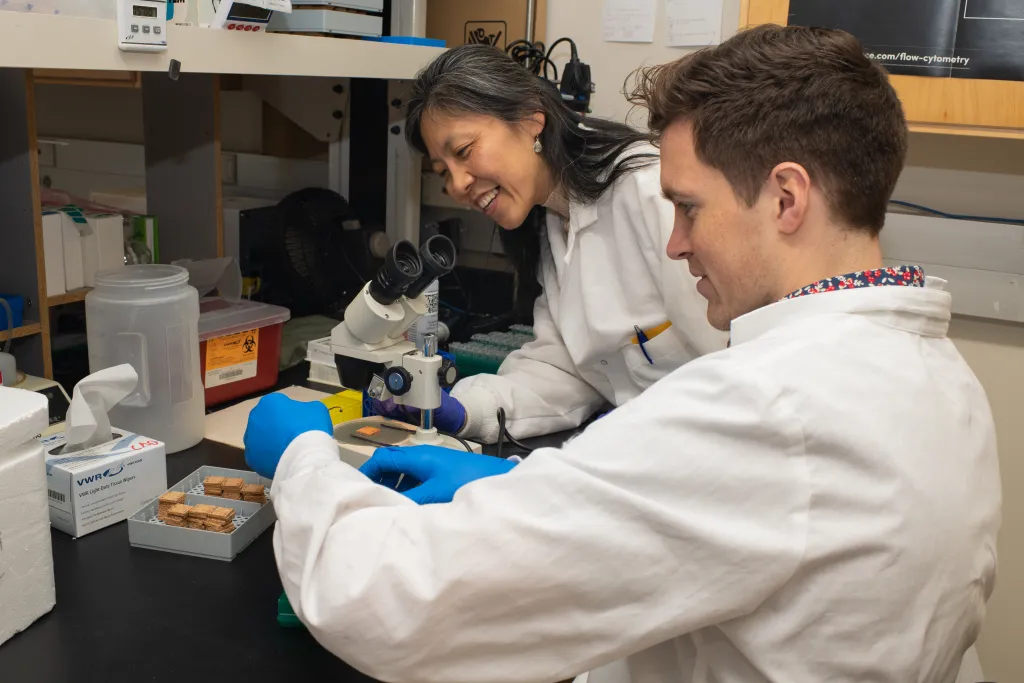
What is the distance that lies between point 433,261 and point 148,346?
0.54 m

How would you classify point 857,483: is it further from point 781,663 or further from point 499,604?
point 499,604

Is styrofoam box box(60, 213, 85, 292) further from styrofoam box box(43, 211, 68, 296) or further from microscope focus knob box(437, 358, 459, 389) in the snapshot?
microscope focus knob box(437, 358, 459, 389)

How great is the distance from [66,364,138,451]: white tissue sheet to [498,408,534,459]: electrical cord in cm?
63

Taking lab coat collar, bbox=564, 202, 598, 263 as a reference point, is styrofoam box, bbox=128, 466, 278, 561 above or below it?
below

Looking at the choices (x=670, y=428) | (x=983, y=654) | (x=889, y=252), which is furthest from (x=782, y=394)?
(x=983, y=654)

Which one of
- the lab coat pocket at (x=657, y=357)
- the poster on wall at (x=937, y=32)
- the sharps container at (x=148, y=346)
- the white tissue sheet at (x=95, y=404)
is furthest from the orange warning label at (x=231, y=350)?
the poster on wall at (x=937, y=32)

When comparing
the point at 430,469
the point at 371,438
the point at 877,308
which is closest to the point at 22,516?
the point at 430,469

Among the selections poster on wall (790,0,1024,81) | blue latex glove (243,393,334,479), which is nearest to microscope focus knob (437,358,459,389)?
blue latex glove (243,393,334,479)

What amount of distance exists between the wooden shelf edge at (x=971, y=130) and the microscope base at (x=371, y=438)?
1.16m

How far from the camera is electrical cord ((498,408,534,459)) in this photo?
162cm

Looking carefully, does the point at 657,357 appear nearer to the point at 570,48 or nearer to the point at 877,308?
the point at 877,308

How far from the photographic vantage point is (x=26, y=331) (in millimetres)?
1552

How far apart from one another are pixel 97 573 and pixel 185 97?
114 cm

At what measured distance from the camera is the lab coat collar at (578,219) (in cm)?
177
